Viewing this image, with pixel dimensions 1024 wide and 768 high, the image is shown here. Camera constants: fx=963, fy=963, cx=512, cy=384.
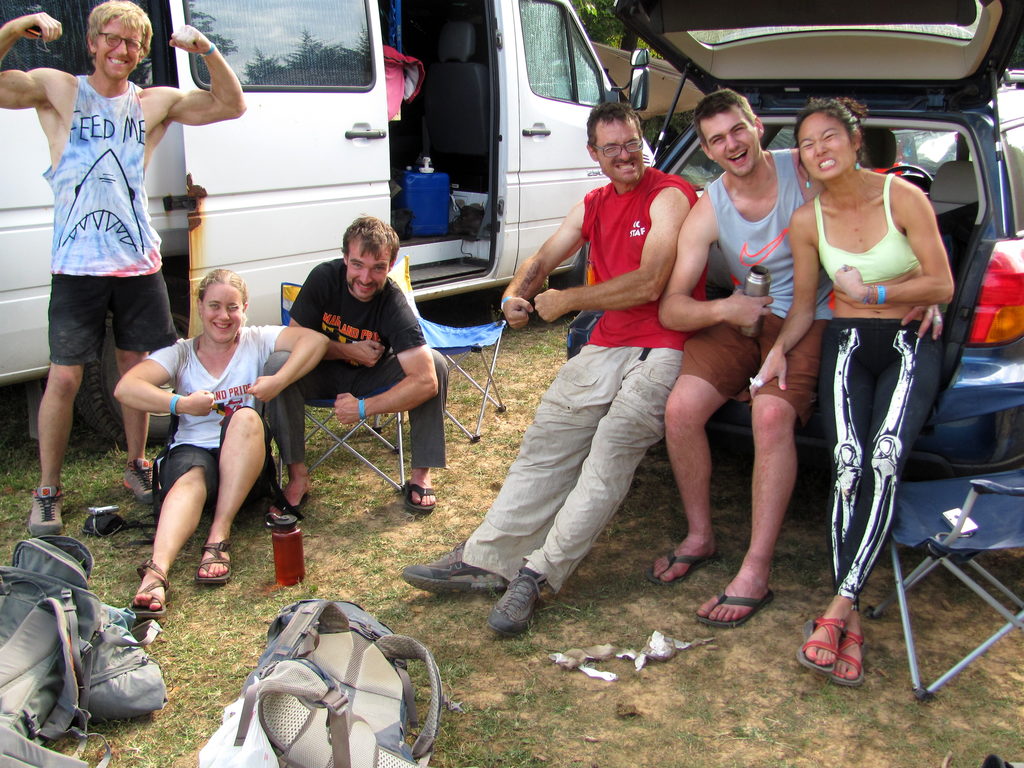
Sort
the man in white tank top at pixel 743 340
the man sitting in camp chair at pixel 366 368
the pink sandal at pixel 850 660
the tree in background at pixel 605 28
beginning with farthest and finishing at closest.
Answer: the tree in background at pixel 605 28 < the man sitting in camp chair at pixel 366 368 < the man in white tank top at pixel 743 340 < the pink sandal at pixel 850 660

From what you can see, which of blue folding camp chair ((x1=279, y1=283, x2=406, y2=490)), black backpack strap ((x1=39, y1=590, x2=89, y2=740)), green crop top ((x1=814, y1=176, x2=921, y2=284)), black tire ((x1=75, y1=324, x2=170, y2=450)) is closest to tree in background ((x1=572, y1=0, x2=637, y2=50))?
blue folding camp chair ((x1=279, y1=283, x2=406, y2=490))

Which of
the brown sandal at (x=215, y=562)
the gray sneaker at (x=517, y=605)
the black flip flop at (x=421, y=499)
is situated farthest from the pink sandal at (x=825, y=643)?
the brown sandal at (x=215, y=562)

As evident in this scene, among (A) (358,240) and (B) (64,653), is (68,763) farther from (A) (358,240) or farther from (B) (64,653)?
(A) (358,240)

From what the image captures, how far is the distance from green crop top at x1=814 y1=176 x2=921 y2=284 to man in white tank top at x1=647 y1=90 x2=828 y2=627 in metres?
0.10

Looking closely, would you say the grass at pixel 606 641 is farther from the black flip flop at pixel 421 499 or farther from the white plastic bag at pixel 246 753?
the white plastic bag at pixel 246 753

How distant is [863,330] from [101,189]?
8.67 ft

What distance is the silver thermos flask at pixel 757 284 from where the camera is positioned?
A: 9.84ft

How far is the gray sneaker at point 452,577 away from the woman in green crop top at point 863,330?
37.9 inches

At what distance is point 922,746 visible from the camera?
2291 millimetres

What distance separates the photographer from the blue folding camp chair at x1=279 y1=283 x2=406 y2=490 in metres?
3.83

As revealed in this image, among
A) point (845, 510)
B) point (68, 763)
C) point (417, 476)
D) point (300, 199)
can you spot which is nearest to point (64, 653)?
point (68, 763)

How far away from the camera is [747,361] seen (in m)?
3.09

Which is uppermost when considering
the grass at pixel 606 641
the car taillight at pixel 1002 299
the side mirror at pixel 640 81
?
the side mirror at pixel 640 81

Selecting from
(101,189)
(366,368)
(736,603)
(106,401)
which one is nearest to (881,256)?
(736,603)
